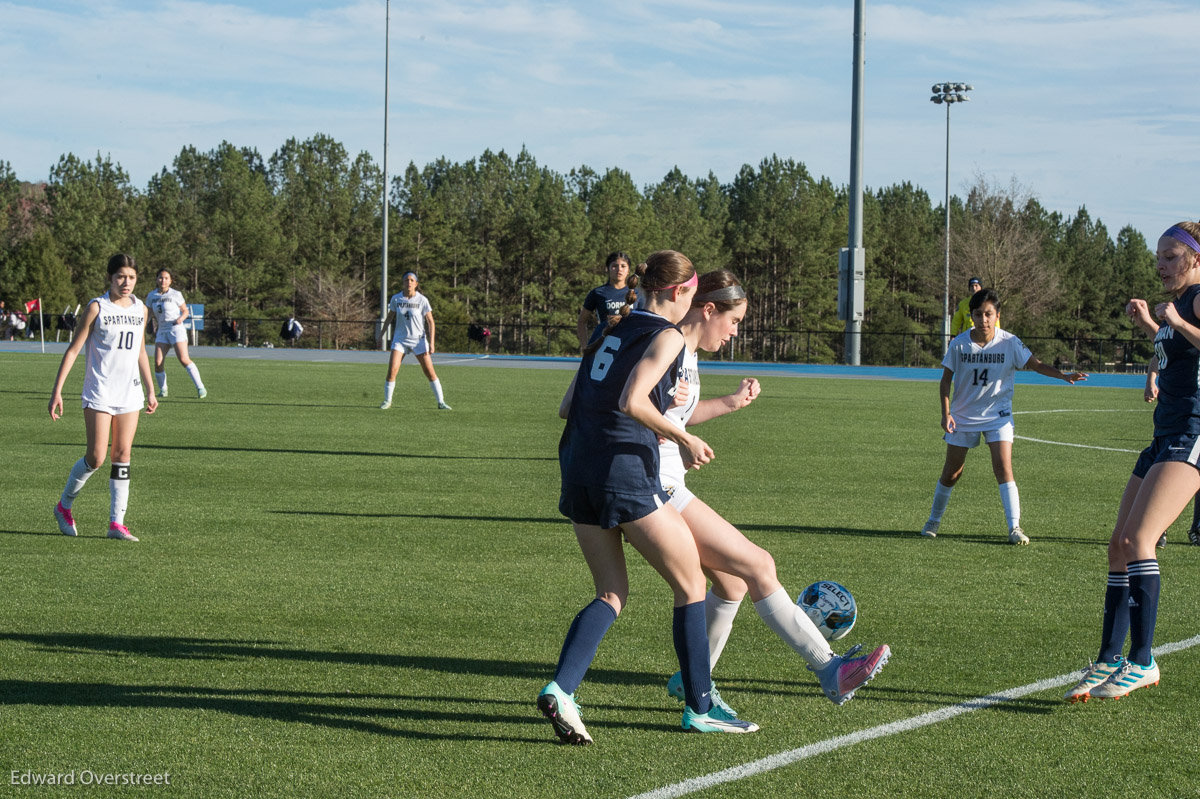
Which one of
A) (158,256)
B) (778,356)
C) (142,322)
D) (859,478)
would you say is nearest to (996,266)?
(778,356)

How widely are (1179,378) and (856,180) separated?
107 feet

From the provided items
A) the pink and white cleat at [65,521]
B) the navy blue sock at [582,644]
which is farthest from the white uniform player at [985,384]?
the pink and white cleat at [65,521]

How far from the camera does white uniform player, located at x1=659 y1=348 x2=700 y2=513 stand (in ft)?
15.7

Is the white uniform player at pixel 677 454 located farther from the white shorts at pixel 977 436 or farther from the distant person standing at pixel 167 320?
the distant person standing at pixel 167 320

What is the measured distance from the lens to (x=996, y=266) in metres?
74.7

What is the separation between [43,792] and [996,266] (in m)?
76.3

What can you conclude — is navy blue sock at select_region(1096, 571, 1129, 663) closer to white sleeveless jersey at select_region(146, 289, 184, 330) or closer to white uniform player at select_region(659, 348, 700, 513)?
white uniform player at select_region(659, 348, 700, 513)

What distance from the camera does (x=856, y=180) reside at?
36.8m

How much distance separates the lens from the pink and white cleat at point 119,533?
8.73m

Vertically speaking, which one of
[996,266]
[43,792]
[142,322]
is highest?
[996,266]

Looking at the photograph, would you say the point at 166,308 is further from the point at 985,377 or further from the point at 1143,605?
the point at 1143,605

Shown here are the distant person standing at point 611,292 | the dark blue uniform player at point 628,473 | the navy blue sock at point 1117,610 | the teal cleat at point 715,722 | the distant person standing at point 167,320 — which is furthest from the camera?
the distant person standing at point 167,320

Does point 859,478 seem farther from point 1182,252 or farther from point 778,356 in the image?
point 778,356

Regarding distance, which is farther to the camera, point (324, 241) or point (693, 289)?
point (324, 241)
